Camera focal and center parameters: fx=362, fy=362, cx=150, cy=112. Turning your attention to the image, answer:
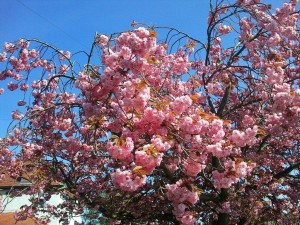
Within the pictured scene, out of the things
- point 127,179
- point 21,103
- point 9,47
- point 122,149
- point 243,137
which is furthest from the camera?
point 21,103

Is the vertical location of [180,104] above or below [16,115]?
below

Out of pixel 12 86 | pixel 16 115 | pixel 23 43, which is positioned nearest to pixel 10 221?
pixel 16 115

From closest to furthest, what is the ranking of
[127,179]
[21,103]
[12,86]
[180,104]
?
[127,179] < [180,104] < [12,86] < [21,103]

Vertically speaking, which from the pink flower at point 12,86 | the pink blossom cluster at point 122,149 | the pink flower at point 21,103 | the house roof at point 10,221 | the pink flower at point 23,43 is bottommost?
the pink blossom cluster at point 122,149

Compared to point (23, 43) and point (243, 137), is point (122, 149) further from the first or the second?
point (23, 43)

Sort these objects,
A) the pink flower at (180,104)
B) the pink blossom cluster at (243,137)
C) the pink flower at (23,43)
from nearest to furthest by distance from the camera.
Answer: the pink flower at (180,104) → the pink blossom cluster at (243,137) → the pink flower at (23,43)

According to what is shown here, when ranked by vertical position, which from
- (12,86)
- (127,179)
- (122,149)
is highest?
(12,86)

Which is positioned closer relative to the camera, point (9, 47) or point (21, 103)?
point (9, 47)

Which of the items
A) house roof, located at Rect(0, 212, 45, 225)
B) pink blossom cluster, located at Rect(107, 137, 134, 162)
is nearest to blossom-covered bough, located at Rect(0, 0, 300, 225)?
pink blossom cluster, located at Rect(107, 137, 134, 162)

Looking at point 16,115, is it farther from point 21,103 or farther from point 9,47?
point 9,47

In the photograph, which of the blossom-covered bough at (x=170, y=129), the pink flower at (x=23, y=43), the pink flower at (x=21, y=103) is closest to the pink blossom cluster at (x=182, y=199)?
the blossom-covered bough at (x=170, y=129)

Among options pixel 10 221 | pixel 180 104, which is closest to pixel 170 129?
pixel 180 104

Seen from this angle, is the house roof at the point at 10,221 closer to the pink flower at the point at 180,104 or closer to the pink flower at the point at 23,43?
the pink flower at the point at 23,43

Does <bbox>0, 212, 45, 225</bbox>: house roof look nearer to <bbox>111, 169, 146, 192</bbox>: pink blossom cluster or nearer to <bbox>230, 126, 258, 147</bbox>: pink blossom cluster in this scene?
<bbox>230, 126, 258, 147</bbox>: pink blossom cluster
